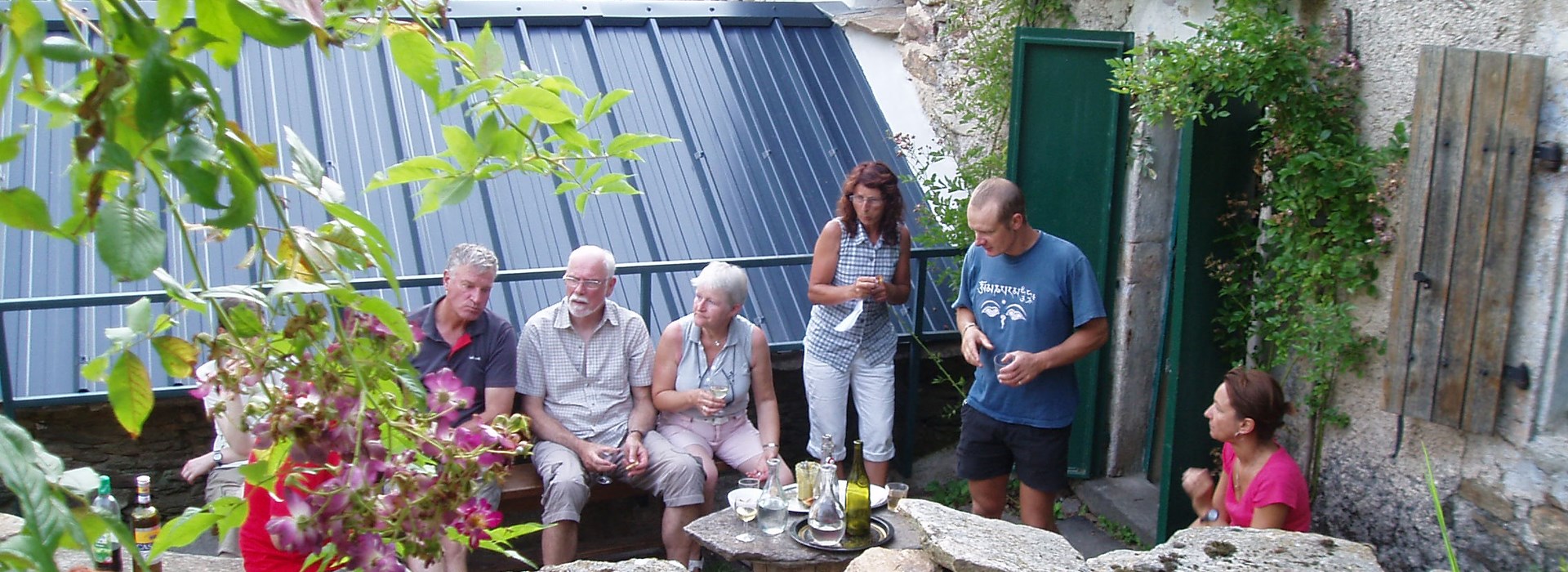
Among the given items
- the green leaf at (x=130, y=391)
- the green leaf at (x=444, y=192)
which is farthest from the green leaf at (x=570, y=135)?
the green leaf at (x=130, y=391)

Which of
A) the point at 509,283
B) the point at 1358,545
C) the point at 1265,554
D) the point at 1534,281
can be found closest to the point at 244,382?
the point at 1265,554

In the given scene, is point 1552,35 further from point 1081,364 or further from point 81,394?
point 81,394

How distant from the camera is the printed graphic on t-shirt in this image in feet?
14.4

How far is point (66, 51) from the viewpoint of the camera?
86 centimetres

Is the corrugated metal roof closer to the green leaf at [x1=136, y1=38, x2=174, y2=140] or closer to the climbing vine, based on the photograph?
the climbing vine

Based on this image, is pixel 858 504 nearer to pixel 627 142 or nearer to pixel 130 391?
pixel 627 142

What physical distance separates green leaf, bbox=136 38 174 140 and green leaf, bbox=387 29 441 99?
0.31 metres

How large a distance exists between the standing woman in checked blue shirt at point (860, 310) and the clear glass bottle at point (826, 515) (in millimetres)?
1091

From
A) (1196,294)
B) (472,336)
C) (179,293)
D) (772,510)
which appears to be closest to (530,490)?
(472,336)

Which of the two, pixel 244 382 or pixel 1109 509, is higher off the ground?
pixel 244 382

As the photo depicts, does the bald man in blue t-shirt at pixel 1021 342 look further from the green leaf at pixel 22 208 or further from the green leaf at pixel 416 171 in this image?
the green leaf at pixel 22 208

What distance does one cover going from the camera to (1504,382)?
132 inches

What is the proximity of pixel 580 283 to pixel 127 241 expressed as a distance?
3.93 metres

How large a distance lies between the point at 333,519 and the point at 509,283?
462 cm
